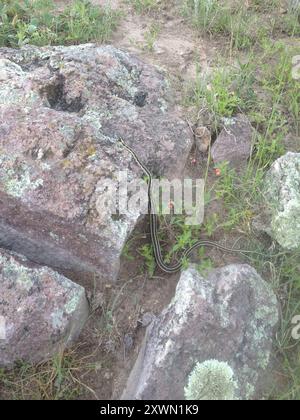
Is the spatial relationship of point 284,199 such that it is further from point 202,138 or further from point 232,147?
point 202,138

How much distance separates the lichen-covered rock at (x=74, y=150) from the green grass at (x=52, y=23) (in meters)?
0.87

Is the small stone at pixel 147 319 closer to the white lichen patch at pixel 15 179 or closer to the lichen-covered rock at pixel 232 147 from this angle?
the white lichen patch at pixel 15 179

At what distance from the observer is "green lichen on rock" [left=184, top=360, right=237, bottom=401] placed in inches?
110

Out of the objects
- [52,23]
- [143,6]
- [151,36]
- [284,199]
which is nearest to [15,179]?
[284,199]

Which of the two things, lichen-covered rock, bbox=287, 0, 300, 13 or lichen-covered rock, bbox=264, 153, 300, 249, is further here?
lichen-covered rock, bbox=287, 0, 300, 13

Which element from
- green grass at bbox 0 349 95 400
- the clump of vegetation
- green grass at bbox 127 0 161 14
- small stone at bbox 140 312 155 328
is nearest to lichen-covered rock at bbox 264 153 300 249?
small stone at bbox 140 312 155 328

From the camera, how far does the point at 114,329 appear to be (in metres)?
3.26

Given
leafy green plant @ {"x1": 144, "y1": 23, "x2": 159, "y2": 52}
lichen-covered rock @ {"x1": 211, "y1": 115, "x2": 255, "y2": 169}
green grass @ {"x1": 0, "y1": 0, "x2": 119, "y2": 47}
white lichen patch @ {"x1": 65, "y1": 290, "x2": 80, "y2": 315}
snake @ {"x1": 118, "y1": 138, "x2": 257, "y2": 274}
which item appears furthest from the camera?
leafy green plant @ {"x1": 144, "y1": 23, "x2": 159, "y2": 52}

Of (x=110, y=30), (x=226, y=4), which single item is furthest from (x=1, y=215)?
(x=226, y=4)

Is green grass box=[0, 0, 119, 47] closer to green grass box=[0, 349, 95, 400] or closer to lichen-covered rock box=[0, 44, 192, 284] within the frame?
lichen-covered rock box=[0, 44, 192, 284]

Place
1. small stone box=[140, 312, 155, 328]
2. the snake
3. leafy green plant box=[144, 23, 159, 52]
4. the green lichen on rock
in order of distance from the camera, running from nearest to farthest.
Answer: the green lichen on rock, small stone box=[140, 312, 155, 328], the snake, leafy green plant box=[144, 23, 159, 52]

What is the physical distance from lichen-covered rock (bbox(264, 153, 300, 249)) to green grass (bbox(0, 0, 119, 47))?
249 centimetres

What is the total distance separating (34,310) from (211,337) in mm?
1118

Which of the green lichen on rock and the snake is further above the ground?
the snake
